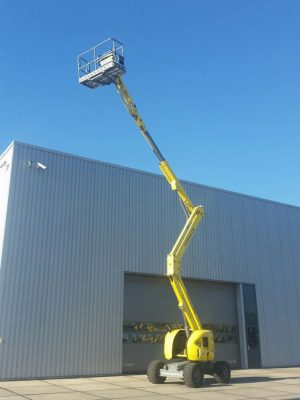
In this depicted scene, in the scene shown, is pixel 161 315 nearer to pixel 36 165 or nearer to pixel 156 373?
pixel 156 373

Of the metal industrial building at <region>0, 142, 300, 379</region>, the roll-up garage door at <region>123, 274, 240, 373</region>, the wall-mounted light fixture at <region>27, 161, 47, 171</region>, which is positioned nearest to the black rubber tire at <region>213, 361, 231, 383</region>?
the metal industrial building at <region>0, 142, 300, 379</region>

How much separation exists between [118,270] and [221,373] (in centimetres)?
705

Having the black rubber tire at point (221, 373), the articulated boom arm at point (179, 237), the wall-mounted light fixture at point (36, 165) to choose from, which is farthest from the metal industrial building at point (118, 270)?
the black rubber tire at point (221, 373)

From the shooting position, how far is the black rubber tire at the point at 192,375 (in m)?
15.7

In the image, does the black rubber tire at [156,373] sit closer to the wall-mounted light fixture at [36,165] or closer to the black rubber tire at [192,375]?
the black rubber tire at [192,375]

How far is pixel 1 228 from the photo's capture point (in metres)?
19.3

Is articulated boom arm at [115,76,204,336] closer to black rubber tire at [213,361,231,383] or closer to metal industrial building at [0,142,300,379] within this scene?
black rubber tire at [213,361,231,383]

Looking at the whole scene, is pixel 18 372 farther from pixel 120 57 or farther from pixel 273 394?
pixel 120 57

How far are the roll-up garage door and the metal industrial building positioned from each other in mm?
57

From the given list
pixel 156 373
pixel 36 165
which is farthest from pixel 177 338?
pixel 36 165

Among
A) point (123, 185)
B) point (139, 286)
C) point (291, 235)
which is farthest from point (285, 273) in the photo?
point (123, 185)

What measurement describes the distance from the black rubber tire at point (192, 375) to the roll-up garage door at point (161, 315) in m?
5.88

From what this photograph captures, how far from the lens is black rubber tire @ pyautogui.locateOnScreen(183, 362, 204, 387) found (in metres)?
15.7

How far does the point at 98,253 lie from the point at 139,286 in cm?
301
